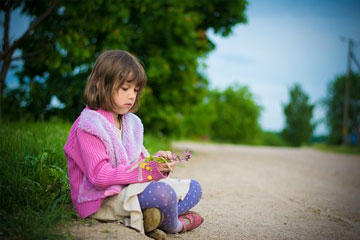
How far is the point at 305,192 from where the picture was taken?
223 inches

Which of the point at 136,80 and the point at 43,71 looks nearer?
the point at 136,80

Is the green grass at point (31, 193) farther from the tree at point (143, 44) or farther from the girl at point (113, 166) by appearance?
the tree at point (143, 44)

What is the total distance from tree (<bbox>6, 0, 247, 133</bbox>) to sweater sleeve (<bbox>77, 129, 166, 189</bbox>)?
552cm

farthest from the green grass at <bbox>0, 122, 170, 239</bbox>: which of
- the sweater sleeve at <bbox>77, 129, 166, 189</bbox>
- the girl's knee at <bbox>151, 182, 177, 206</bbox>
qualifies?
the girl's knee at <bbox>151, 182, 177, 206</bbox>

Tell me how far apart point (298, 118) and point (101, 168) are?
51.1 meters

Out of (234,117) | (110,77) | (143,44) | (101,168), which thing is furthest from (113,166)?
(234,117)

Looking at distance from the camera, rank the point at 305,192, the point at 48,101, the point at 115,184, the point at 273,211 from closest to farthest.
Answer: the point at 115,184 → the point at 273,211 → the point at 305,192 → the point at 48,101

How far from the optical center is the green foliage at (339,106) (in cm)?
3797

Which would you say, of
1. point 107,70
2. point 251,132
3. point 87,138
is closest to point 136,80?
point 107,70

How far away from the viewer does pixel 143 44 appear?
1044cm

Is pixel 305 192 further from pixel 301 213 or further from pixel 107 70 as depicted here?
pixel 107 70

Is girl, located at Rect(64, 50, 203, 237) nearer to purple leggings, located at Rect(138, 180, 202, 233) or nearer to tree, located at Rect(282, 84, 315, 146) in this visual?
purple leggings, located at Rect(138, 180, 202, 233)

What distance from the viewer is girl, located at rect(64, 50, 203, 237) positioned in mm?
2439

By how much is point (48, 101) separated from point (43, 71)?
59.1 inches
